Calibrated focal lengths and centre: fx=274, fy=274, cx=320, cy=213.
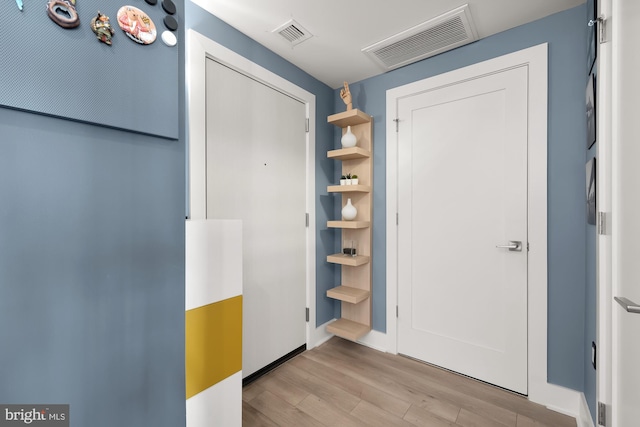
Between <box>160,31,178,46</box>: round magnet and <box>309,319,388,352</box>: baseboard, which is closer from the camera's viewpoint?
<box>160,31,178,46</box>: round magnet

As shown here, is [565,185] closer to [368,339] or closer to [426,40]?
[426,40]

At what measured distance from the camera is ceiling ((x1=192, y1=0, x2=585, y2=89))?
1665mm

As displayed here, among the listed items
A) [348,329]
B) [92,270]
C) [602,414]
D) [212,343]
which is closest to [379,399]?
[348,329]

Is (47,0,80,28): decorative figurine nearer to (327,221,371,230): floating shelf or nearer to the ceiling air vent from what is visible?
the ceiling air vent

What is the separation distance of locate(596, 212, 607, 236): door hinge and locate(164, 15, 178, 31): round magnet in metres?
1.85

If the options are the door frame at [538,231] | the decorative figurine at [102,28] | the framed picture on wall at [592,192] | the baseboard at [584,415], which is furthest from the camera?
the door frame at [538,231]

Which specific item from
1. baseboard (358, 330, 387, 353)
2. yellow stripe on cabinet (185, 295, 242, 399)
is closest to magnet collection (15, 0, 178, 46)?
yellow stripe on cabinet (185, 295, 242, 399)

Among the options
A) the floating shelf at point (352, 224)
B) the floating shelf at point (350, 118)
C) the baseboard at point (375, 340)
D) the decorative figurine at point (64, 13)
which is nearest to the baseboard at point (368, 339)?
the baseboard at point (375, 340)

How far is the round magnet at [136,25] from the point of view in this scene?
37.2 inches

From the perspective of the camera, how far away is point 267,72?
212 centimetres

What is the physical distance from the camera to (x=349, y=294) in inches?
96.2

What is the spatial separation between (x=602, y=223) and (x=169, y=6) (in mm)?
1915

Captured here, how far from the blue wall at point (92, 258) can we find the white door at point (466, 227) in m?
1.82

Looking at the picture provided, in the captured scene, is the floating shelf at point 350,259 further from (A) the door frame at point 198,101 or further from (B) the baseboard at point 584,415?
(B) the baseboard at point 584,415
